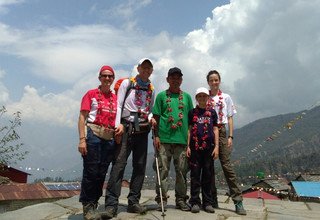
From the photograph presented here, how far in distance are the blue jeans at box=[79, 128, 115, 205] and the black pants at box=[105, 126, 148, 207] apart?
0.21 metres

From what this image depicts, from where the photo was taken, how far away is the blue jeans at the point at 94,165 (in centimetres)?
529

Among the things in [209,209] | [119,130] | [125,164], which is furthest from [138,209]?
[119,130]

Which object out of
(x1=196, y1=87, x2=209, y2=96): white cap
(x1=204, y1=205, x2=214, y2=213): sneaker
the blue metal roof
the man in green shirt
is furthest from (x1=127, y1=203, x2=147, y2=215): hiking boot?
the blue metal roof

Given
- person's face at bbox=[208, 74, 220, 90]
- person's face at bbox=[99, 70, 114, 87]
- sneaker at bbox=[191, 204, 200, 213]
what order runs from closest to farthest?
person's face at bbox=[99, 70, 114, 87], sneaker at bbox=[191, 204, 200, 213], person's face at bbox=[208, 74, 220, 90]

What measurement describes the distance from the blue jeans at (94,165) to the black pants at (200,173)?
155 cm

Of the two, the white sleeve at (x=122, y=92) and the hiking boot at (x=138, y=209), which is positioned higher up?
the white sleeve at (x=122, y=92)

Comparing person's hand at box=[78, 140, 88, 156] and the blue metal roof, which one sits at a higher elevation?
person's hand at box=[78, 140, 88, 156]

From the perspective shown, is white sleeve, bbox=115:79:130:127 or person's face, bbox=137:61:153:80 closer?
white sleeve, bbox=115:79:130:127

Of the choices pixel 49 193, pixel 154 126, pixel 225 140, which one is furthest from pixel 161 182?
pixel 49 193

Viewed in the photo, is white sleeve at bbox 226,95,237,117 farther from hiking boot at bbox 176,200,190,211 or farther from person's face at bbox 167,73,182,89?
hiking boot at bbox 176,200,190,211

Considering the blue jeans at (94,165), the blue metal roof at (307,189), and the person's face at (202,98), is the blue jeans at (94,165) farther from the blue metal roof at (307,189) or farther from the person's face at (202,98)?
the blue metal roof at (307,189)

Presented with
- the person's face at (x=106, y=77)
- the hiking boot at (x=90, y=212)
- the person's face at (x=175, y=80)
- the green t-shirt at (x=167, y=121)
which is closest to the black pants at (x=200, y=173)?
the green t-shirt at (x=167, y=121)

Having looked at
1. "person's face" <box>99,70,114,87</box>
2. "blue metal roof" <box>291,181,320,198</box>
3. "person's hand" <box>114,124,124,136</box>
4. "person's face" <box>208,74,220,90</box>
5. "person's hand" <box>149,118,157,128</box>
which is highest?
"person's face" <box>208,74,220,90</box>

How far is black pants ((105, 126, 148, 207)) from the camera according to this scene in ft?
18.6
